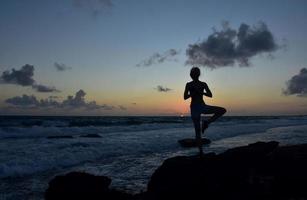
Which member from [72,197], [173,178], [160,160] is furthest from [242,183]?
[160,160]

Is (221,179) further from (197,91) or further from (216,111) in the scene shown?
(197,91)

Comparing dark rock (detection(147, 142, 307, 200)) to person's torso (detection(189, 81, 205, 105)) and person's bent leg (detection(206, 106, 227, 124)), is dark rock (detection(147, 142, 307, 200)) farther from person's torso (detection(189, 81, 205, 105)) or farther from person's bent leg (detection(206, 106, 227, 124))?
person's torso (detection(189, 81, 205, 105))

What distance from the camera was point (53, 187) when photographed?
887 centimetres

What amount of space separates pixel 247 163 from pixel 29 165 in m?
9.84

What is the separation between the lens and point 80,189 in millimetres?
8773

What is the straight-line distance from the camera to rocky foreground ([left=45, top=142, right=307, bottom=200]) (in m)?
7.54

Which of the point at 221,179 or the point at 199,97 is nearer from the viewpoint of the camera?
the point at 221,179

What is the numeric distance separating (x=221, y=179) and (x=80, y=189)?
11.0 ft

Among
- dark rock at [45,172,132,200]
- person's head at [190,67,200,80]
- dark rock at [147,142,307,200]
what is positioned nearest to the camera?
dark rock at [147,142,307,200]

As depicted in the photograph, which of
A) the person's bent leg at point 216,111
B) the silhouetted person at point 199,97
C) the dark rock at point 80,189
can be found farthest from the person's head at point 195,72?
the dark rock at point 80,189

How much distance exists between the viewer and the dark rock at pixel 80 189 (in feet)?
28.7

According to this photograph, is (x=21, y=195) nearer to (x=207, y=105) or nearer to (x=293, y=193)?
(x=207, y=105)

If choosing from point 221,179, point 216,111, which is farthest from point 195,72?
point 221,179

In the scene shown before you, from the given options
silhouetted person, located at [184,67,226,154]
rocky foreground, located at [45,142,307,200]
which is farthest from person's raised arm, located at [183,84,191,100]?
rocky foreground, located at [45,142,307,200]
